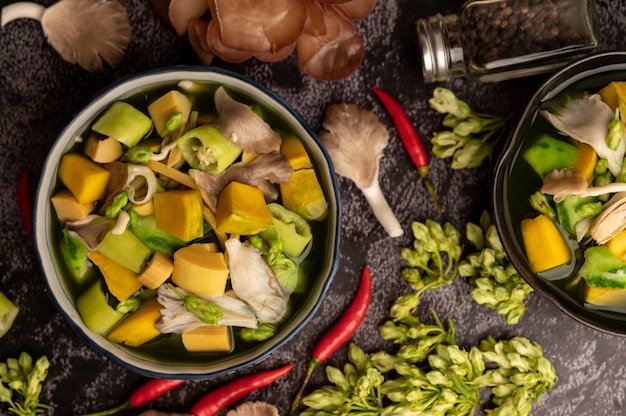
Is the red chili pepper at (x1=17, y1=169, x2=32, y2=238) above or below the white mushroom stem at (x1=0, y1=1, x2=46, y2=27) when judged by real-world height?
below

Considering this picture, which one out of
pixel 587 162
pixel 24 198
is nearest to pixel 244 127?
pixel 24 198

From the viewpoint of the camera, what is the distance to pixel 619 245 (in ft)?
→ 4.88

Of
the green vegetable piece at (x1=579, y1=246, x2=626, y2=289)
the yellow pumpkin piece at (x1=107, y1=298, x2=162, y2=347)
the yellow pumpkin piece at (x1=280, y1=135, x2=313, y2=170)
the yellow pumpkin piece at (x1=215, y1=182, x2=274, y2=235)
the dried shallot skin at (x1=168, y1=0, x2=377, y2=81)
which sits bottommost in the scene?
the yellow pumpkin piece at (x1=107, y1=298, x2=162, y2=347)

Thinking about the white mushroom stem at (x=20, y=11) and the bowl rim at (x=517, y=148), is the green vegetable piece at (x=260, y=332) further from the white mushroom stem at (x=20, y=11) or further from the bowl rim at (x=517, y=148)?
the white mushroom stem at (x=20, y=11)

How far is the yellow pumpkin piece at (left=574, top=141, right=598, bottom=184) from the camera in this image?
146 centimetres

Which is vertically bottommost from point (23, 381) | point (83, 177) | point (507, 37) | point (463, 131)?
point (23, 381)

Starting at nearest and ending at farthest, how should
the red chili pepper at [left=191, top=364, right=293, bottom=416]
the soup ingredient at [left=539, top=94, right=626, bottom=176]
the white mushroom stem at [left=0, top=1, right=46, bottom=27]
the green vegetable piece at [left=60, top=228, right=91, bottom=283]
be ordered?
the soup ingredient at [left=539, top=94, right=626, bottom=176]
the green vegetable piece at [left=60, top=228, right=91, bottom=283]
the white mushroom stem at [left=0, top=1, right=46, bottom=27]
the red chili pepper at [left=191, top=364, right=293, bottom=416]

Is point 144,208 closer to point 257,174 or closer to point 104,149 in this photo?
point 104,149

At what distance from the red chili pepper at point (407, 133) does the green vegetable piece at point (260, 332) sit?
58 centimetres

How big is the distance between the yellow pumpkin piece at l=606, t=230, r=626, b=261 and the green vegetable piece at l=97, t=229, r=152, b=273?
3.54 ft

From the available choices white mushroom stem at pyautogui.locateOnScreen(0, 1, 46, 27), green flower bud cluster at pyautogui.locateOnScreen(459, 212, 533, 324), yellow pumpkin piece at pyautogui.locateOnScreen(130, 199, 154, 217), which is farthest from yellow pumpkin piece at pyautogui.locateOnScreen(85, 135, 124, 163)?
green flower bud cluster at pyautogui.locateOnScreen(459, 212, 533, 324)

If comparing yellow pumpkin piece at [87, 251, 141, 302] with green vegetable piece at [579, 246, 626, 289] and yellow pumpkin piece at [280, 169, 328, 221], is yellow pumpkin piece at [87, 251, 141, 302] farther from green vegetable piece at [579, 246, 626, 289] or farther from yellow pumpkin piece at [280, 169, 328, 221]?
green vegetable piece at [579, 246, 626, 289]

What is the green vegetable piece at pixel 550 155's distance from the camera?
150cm

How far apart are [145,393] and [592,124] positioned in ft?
4.44
